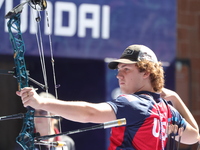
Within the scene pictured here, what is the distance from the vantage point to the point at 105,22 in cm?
511

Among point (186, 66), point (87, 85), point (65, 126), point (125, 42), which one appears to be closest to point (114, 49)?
point (125, 42)

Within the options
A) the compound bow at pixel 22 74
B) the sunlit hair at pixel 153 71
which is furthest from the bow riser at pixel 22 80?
the sunlit hair at pixel 153 71

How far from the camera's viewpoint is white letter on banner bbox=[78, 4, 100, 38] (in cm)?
498

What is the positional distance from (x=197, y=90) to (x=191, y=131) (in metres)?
3.81

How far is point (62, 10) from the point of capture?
16.0 ft

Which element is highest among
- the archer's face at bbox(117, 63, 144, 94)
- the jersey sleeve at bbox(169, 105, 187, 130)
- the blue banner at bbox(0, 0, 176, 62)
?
the blue banner at bbox(0, 0, 176, 62)

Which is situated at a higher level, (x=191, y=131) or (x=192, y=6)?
(x=192, y=6)

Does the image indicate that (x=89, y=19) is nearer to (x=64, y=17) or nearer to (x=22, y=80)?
(x=64, y=17)

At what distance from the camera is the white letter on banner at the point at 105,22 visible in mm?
5090

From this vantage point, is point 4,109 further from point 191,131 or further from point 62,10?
point 191,131

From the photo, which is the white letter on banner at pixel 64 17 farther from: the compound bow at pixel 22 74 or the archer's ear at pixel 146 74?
the archer's ear at pixel 146 74

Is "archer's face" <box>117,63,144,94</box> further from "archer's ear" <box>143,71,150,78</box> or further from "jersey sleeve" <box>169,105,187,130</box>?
"jersey sleeve" <box>169,105,187,130</box>

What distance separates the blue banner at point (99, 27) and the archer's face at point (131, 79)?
202 centimetres

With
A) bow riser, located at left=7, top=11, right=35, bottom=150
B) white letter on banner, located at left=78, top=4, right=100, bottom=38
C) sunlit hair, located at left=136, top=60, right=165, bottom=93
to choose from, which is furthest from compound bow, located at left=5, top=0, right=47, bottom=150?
white letter on banner, located at left=78, top=4, right=100, bottom=38
